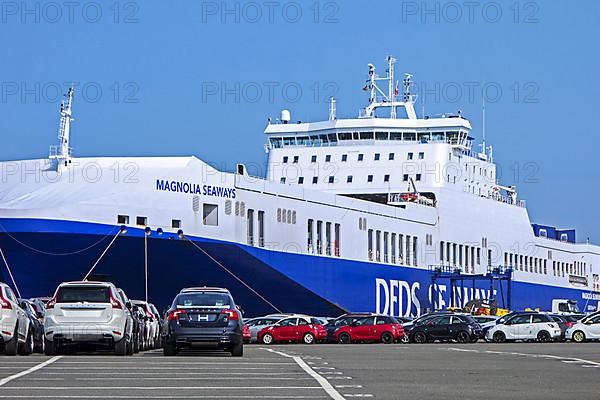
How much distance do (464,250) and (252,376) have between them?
5019 centimetres

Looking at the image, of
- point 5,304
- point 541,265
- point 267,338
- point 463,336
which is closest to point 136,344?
point 5,304

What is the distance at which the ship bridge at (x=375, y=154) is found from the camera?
63.5 meters

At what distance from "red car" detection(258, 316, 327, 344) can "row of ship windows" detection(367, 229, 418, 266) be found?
53.4 feet

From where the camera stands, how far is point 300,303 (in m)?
48.5

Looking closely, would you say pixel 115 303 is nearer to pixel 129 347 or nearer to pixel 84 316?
pixel 84 316

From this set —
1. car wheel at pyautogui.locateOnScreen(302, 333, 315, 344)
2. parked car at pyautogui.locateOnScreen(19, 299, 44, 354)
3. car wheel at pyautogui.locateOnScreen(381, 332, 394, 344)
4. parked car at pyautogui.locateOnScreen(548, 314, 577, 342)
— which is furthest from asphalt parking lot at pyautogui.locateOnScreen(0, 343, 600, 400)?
parked car at pyautogui.locateOnScreen(548, 314, 577, 342)

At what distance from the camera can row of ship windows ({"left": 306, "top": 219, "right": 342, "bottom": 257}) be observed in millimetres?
50406

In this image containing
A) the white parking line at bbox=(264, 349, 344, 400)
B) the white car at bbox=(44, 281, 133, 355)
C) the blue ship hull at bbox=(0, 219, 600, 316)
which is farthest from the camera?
the blue ship hull at bbox=(0, 219, 600, 316)

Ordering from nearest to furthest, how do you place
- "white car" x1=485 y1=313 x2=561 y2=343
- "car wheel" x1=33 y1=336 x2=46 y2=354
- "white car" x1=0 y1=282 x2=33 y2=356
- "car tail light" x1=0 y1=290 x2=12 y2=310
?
"car tail light" x1=0 y1=290 x2=12 y2=310
"white car" x1=0 y1=282 x2=33 y2=356
"car wheel" x1=33 y1=336 x2=46 y2=354
"white car" x1=485 y1=313 x2=561 y2=343

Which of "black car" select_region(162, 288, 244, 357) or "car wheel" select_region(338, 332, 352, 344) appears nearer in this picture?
"black car" select_region(162, 288, 244, 357)

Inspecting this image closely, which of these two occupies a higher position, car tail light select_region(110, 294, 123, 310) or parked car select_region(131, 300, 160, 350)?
car tail light select_region(110, 294, 123, 310)

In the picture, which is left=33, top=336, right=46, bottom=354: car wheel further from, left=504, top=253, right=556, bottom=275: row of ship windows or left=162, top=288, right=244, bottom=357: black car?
left=504, top=253, right=556, bottom=275: row of ship windows

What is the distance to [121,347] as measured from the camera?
23.2 metres

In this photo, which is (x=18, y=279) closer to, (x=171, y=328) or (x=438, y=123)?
(x=171, y=328)
